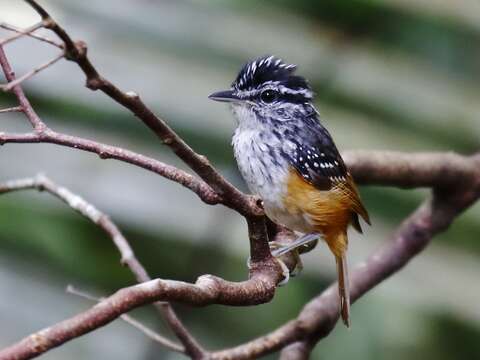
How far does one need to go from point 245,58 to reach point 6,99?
113 cm

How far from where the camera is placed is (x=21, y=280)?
3996mm

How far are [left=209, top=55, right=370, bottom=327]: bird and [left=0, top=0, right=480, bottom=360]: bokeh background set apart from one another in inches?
16.6

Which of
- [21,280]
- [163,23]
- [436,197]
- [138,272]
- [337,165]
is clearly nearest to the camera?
[138,272]

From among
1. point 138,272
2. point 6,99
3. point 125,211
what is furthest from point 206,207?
point 138,272

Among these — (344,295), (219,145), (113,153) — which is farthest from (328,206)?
(113,153)

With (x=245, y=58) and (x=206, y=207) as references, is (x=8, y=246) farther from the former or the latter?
(x=245, y=58)

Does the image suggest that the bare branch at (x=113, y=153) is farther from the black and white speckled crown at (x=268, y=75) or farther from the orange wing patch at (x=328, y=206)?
the black and white speckled crown at (x=268, y=75)

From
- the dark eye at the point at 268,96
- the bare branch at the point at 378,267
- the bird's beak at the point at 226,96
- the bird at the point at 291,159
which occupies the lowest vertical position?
the bare branch at the point at 378,267

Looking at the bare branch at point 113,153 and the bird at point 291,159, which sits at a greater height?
the bare branch at point 113,153

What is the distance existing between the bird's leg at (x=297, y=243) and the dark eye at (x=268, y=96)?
2.02 ft

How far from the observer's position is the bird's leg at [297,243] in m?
3.07

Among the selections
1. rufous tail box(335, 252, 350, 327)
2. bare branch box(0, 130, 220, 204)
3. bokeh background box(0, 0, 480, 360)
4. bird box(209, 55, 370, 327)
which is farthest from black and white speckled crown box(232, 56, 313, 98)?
bare branch box(0, 130, 220, 204)

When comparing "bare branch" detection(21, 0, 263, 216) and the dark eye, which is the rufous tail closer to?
the dark eye

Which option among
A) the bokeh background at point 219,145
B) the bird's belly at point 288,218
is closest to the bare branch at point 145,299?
the bird's belly at point 288,218
